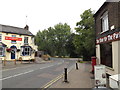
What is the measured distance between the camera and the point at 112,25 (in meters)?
8.82

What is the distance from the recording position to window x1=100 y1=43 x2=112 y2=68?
958cm

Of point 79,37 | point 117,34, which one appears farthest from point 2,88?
point 79,37

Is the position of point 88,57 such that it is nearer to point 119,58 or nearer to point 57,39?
point 119,58

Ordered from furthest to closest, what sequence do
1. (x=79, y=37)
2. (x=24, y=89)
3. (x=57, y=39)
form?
(x=57, y=39), (x=79, y=37), (x=24, y=89)

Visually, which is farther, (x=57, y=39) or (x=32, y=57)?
(x=57, y=39)

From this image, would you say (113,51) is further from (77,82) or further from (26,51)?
(26,51)

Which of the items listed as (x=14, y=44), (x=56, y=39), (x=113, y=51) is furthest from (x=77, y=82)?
(x=56, y=39)

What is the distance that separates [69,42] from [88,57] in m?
24.3

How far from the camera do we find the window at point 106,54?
377 inches

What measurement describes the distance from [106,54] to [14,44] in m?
21.8

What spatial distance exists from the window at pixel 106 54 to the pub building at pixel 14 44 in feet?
66.0

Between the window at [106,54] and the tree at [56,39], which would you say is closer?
the window at [106,54]

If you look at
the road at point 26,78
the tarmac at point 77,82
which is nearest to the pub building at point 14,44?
the road at point 26,78

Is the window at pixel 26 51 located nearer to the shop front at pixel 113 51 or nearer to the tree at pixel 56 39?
the shop front at pixel 113 51
